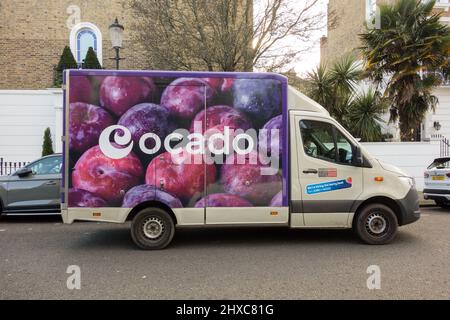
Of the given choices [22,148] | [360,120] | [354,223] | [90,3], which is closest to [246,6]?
[360,120]

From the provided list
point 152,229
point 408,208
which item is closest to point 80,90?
point 152,229

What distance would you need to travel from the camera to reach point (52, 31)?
2098 cm

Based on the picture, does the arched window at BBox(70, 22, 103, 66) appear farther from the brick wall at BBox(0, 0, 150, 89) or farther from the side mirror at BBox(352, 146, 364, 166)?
the side mirror at BBox(352, 146, 364, 166)

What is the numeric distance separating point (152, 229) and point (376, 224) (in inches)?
150

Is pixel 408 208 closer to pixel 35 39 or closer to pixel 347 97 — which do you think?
pixel 347 97

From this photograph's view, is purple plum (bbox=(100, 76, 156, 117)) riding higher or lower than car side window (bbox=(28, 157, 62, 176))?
higher

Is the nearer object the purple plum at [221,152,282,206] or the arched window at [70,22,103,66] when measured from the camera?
the purple plum at [221,152,282,206]

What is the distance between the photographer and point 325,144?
659 cm

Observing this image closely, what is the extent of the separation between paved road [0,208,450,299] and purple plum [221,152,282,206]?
2.95 feet

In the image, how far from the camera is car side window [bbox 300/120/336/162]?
255 inches

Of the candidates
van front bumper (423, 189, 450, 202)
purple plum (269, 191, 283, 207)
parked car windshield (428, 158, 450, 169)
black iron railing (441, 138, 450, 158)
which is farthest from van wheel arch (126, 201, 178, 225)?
black iron railing (441, 138, 450, 158)

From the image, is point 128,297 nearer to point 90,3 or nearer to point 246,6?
point 246,6

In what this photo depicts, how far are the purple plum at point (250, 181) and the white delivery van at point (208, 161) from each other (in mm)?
17

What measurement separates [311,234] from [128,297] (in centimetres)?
415
